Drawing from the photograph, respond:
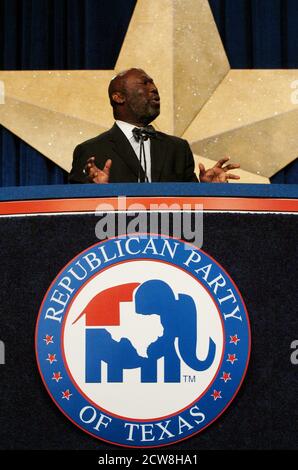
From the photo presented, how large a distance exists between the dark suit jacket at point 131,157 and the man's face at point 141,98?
66mm

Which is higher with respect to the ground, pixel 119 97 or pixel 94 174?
pixel 119 97

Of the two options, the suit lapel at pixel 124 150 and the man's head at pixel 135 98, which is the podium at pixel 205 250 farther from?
the man's head at pixel 135 98

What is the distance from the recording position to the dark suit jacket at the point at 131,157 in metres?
2.33

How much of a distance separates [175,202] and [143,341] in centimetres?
25

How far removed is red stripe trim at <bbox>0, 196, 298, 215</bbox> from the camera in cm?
172

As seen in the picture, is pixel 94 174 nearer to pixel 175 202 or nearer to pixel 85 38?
pixel 175 202

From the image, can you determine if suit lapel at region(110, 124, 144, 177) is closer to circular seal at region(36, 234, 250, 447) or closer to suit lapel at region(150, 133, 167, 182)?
suit lapel at region(150, 133, 167, 182)

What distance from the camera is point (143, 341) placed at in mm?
1676

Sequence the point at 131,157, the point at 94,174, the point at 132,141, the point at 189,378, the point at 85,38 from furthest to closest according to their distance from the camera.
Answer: the point at 85,38
the point at 132,141
the point at 131,157
the point at 94,174
the point at 189,378

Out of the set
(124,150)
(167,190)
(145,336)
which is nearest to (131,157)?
(124,150)

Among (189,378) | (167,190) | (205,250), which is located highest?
(167,190)

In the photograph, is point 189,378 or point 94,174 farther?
point 94,174

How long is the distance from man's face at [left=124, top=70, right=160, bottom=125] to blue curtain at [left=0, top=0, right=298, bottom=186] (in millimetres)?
1248
